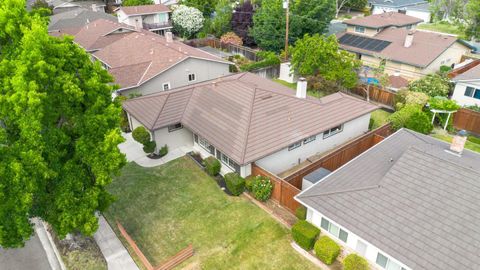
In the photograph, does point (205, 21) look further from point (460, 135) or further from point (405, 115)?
point (460, 135)

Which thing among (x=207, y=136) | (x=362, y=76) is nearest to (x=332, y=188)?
(x=207, y=136)

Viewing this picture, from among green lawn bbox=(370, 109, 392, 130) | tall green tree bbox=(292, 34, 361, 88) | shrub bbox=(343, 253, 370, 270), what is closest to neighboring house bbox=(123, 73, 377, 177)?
green lawn bbox=(370, 109, 392, 130)

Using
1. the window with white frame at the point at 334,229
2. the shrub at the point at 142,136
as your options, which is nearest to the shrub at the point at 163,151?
the shrub at the point at 142,136

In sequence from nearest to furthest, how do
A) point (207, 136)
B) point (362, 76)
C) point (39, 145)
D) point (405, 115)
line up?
point (39, 145) < point (207, 136) < point (405, 115) < point (362, 76)

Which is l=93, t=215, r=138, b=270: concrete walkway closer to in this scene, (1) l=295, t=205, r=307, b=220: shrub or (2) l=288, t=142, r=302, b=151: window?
(1) l=295, t=205, r=307, b=220: shrub

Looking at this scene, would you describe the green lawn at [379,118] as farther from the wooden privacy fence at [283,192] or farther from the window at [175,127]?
the window at [175,127]

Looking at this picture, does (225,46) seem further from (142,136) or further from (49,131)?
(49,131)

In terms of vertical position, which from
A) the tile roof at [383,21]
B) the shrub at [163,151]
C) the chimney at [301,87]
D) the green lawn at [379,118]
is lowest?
the green lawn at [379,118]
